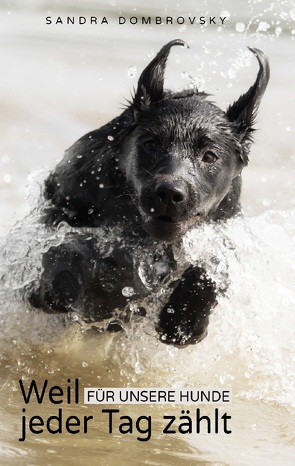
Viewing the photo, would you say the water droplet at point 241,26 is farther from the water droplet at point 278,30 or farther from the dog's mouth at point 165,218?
the dog's mouth at point 165,218

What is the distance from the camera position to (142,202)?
4.25 m

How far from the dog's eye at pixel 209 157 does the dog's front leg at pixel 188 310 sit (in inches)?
21.2

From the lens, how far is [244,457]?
12.5 feet

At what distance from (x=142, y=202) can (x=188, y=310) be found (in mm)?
596

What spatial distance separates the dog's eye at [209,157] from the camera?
4500 millimetres

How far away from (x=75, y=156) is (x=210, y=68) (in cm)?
747

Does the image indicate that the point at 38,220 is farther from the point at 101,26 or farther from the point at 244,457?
the point at 101,26

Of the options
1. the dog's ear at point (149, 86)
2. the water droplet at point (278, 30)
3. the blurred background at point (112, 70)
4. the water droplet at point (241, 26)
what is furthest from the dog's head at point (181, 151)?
the water droplet at point (278, 30)

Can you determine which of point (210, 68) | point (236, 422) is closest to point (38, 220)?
point (236, 422)

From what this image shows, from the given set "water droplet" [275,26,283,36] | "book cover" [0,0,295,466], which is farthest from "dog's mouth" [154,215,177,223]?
"water droplet" [275,26,283,36]

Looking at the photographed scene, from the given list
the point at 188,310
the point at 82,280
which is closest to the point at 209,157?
the point at 188,310

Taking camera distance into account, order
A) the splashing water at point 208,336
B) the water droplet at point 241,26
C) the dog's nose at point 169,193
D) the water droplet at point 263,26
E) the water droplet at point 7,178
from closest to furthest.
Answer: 1. the dog's nose at point 169,193
2. the splashing water at point 208,336
3. the water droplet at point 7,178
4. the water droplet at point 263,26
5. the water droplet at point 241,26

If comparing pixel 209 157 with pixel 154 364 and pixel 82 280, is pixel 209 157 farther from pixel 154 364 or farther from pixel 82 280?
pixel 154 364

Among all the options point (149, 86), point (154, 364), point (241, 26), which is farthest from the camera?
point (241, 26)
